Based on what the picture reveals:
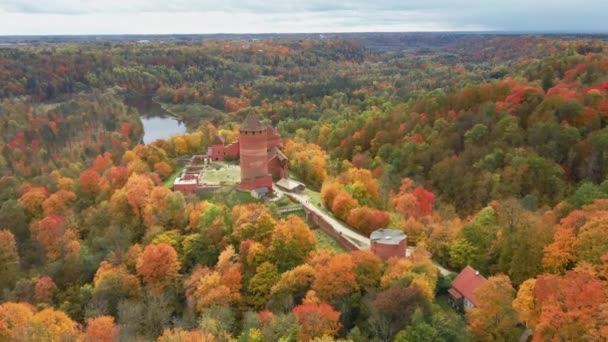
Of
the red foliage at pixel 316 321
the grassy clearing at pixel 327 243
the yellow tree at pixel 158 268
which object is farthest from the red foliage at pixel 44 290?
the grassy clearing at pixel 327 243

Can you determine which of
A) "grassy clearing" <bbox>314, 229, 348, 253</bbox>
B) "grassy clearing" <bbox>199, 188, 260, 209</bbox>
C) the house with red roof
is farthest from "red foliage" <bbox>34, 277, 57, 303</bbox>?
the house with red roof

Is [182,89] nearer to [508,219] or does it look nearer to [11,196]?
[11,196]

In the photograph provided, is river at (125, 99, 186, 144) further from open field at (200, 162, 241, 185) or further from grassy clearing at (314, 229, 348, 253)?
grassy clearing at (314, 229, 348, 253)

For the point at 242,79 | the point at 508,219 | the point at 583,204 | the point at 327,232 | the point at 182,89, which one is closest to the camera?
the point at 508,219

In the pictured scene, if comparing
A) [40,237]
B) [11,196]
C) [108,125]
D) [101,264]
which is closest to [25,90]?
[108,125]

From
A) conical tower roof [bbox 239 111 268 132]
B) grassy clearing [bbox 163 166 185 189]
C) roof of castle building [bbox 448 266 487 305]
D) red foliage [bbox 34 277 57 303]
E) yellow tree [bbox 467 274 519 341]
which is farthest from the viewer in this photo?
grassy clearing [bbox 163 166 185 189]

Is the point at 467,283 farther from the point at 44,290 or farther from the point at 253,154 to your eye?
the point at 44,290
